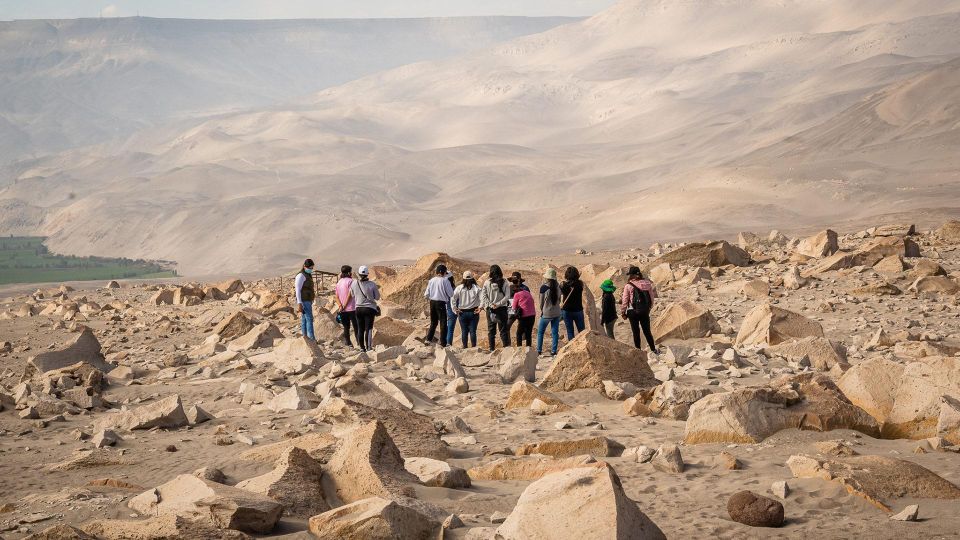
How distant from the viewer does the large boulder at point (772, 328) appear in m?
13.6

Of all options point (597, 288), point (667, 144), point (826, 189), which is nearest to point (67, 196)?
point (667, 144)

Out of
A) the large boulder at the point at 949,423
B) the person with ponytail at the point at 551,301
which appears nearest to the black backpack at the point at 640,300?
the person with ponytail at the point at 551,301

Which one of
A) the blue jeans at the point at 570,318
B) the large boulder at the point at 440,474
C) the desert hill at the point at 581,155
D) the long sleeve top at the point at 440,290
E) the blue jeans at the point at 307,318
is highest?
the desert hill at the point at 581,155

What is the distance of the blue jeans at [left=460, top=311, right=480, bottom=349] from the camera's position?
541 inches

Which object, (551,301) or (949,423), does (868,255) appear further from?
(949,423)

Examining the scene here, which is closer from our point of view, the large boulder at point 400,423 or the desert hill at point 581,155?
the large boulder at point 400,423

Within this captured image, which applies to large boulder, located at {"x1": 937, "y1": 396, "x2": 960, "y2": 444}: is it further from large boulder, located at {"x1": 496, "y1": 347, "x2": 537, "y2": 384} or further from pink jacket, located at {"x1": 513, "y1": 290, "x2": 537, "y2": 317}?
pink jacket, located at {"x1": 513, "y1": 290, "x2": 537, "y2": 317}

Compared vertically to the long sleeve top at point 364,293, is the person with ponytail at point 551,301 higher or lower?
lower

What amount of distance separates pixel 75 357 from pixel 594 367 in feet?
25.2

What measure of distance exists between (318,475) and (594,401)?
380cm

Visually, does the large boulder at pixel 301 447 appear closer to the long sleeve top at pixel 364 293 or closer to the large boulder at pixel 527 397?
the large boulder at pixel 527 397

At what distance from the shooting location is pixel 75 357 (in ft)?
44.5

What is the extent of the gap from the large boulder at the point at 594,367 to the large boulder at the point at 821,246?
13.9m

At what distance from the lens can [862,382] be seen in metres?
8.27
